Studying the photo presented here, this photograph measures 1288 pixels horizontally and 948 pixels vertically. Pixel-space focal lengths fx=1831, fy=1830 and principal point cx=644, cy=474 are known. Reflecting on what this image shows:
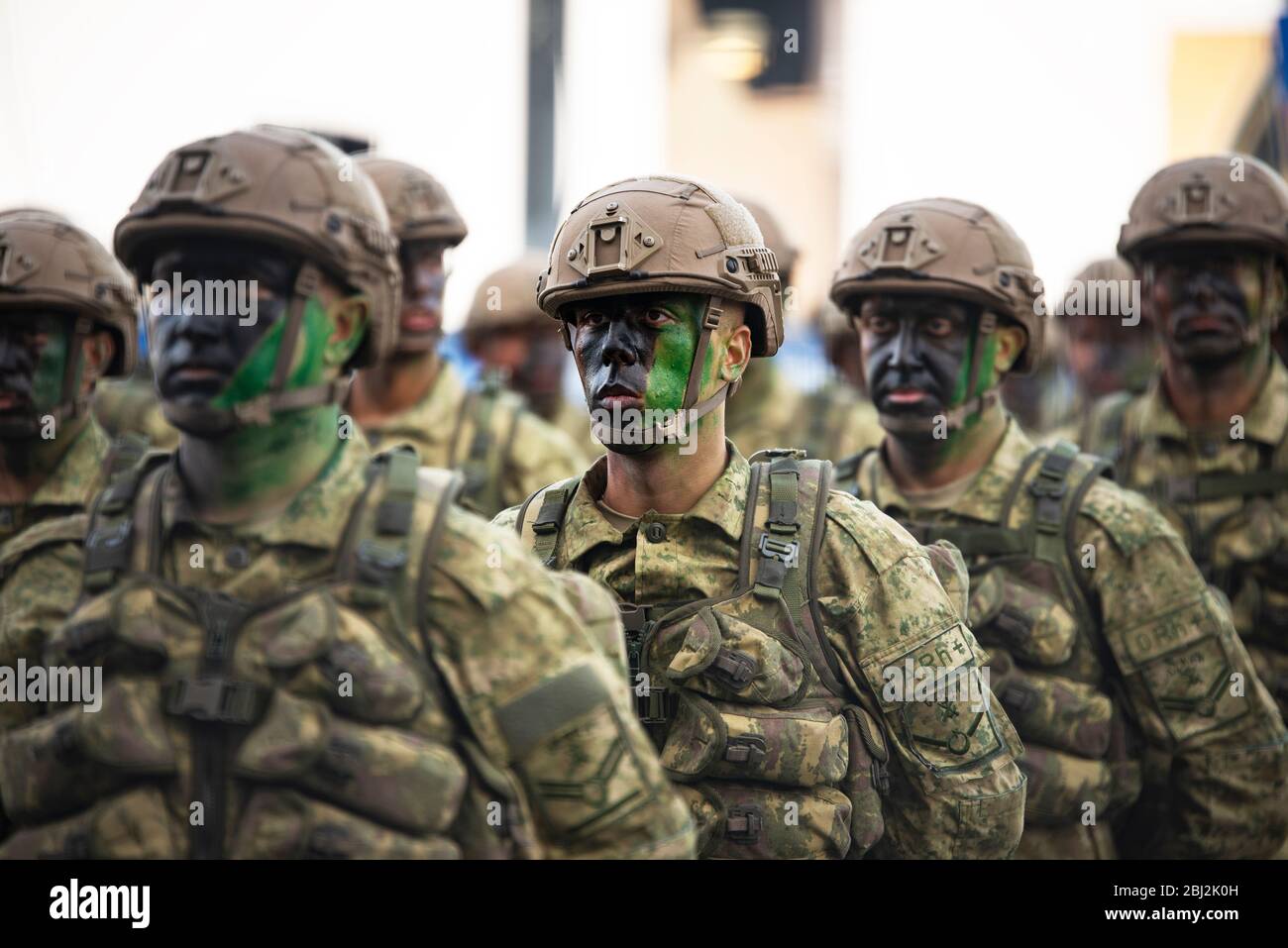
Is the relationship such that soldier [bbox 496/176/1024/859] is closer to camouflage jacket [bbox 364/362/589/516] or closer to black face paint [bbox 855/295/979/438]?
black face paint [bbox 855/295/979/438]

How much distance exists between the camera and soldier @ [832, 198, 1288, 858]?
730 centimetres

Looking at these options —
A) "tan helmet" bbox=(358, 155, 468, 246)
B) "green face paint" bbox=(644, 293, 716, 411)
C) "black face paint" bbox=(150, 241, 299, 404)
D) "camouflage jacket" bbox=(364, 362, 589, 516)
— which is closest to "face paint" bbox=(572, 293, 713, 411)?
"green face paint" bbox=(644, 293, 716, 411)

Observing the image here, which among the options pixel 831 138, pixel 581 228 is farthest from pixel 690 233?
pixel 831 138

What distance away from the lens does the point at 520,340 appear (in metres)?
14.3

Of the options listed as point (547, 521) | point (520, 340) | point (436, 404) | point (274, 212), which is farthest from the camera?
point (520, 340)

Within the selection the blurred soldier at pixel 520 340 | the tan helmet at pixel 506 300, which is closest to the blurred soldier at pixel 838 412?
the blurred soldier at pixel 520 340

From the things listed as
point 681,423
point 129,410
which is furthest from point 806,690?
point 129,410

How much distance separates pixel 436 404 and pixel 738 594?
497 cm

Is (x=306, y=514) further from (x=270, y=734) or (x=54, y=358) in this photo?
(x=54, y=358)

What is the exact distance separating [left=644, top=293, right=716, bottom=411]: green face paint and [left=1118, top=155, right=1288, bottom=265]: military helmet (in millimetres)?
3714

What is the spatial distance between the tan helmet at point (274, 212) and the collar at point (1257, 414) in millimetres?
5471

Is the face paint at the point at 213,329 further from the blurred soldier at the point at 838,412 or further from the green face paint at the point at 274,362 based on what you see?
the blurred soldier at the point at 838,412
